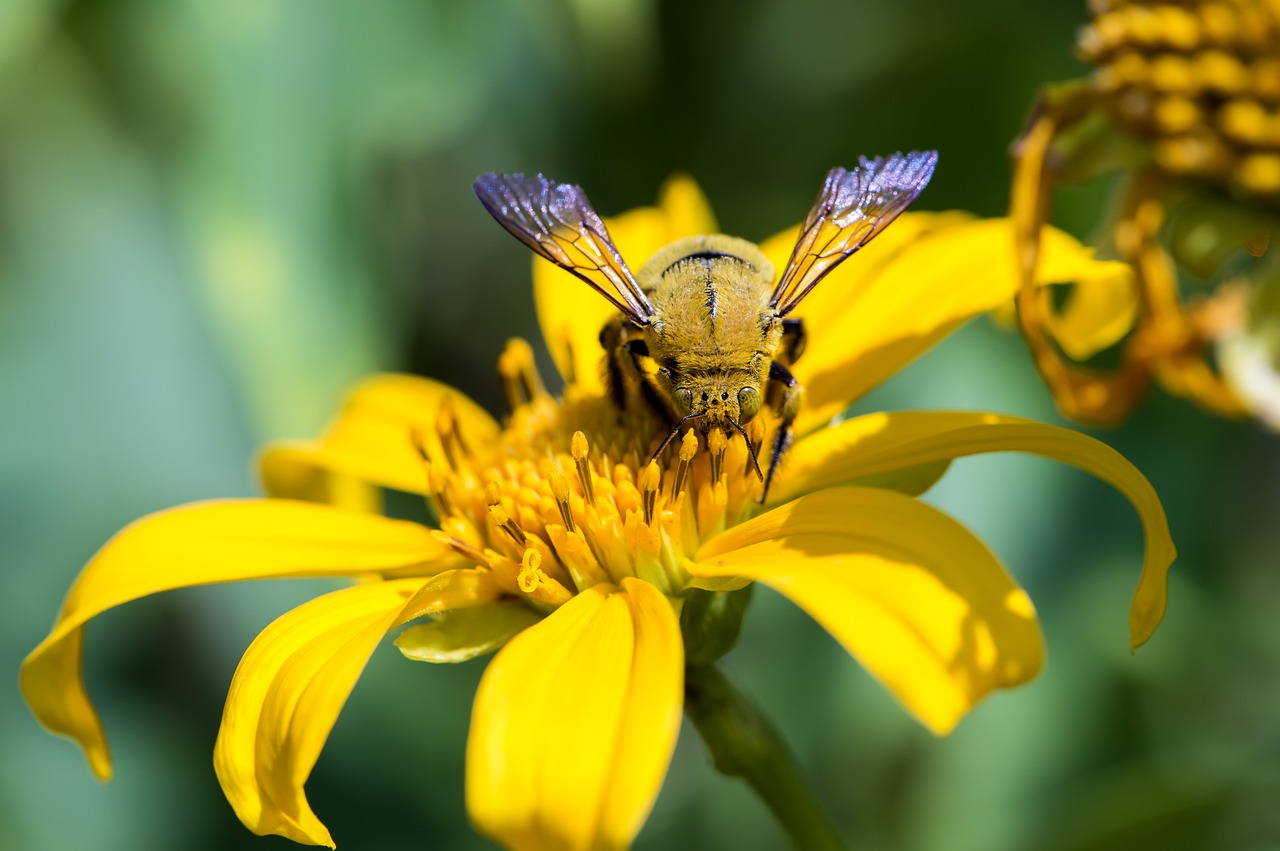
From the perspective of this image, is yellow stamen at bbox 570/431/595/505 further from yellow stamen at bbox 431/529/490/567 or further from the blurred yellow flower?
the blurred yellow flower

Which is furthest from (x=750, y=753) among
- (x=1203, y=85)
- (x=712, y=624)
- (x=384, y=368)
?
(x=384, y=368)

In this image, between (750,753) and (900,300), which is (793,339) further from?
(750,753)

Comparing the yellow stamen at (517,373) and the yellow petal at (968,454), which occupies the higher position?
the yellow stamen at (517,373)

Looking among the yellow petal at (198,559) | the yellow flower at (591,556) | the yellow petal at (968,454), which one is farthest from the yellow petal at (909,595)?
the yellow petal at (198,559)

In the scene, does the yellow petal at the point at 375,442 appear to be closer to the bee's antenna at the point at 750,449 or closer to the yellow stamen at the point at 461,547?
the yellow stamen at the point at 461,547

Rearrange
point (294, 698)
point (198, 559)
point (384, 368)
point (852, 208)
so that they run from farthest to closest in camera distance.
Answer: point (384, 368), point (852, 208), point (198, 559), point (294, 698)

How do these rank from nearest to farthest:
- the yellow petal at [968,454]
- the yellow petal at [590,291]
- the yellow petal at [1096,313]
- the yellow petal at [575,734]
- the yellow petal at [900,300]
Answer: the yellow petal at [575,734] → the yellow petal at [968,454] → the yellow petal at [900,300] → the yellow petal at [1096,313] → the yellow petal at [590,291]
